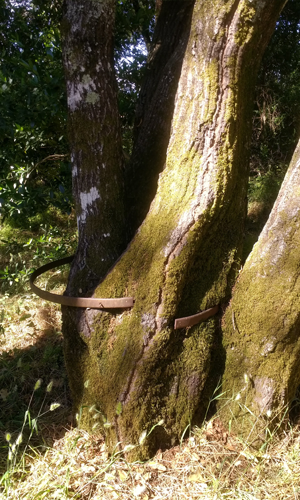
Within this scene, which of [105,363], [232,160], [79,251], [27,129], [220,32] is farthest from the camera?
[27,129]

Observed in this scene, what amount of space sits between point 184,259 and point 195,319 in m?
0.38

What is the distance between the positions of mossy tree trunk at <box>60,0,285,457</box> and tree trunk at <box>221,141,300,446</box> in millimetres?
114

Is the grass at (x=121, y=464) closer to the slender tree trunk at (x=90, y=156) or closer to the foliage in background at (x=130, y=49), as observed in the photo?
the slender tree trunk at (x=90, y=156)

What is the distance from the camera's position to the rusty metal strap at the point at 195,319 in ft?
6.73

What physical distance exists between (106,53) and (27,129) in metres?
0.99

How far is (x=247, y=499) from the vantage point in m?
1.85

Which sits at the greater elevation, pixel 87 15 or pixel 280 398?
pixel 87 15

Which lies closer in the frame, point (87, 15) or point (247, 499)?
point (247, 499)

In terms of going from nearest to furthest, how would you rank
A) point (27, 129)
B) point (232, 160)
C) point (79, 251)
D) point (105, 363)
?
point (232, 160)
point (105, 363)
point (79, 251)
point (27, 129)

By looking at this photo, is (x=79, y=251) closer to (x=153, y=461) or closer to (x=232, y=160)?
(x=232, y=160)

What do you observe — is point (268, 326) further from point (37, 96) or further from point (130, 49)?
point (130, 49)

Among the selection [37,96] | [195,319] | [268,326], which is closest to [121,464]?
[195,319]

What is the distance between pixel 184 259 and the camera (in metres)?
2.01

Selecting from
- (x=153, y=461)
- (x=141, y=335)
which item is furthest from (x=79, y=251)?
(x=153, y=461)
